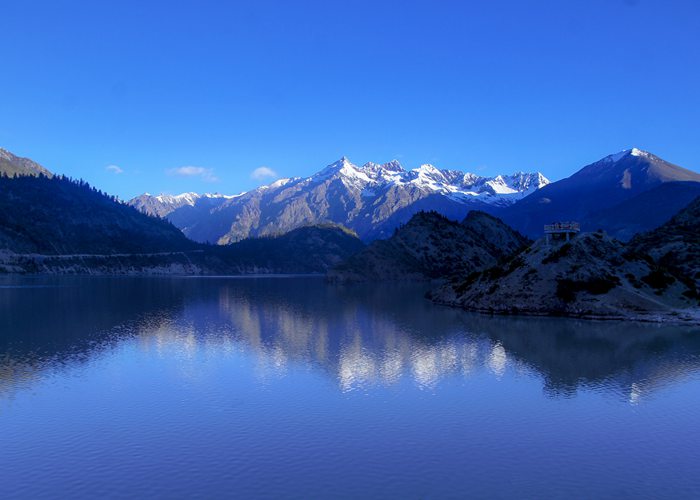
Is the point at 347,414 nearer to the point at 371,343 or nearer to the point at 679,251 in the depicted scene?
the point at 371,343

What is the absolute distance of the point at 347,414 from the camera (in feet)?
159

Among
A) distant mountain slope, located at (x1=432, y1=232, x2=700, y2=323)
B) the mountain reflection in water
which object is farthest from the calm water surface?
distant mountain slope, located at (x1=432, y1=232, x2=700, y2=323)

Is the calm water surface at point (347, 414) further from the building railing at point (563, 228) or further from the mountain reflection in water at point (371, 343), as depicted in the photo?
the building railing at point (563, 228)

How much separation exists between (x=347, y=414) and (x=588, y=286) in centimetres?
9353

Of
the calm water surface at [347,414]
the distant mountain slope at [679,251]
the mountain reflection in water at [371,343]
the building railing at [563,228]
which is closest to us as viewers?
the calm water surface at [347,414]

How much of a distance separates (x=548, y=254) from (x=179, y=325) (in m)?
83.8

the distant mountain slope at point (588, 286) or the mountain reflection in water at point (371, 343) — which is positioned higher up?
the distant mountain slope at point (588, 286)

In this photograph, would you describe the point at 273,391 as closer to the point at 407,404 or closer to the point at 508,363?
the point at 407,404

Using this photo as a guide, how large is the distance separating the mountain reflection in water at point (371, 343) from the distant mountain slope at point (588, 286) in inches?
309

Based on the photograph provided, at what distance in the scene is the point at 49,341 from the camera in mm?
84688

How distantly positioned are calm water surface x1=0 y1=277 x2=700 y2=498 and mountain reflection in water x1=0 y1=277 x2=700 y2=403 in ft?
1.85

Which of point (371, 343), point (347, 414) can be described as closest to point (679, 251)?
point (371, 343)

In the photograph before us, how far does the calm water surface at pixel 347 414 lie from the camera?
3422 centimetres

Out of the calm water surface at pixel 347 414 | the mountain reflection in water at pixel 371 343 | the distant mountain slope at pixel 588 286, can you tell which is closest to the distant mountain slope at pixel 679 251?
the distant mountain slope at pixel 588 286
